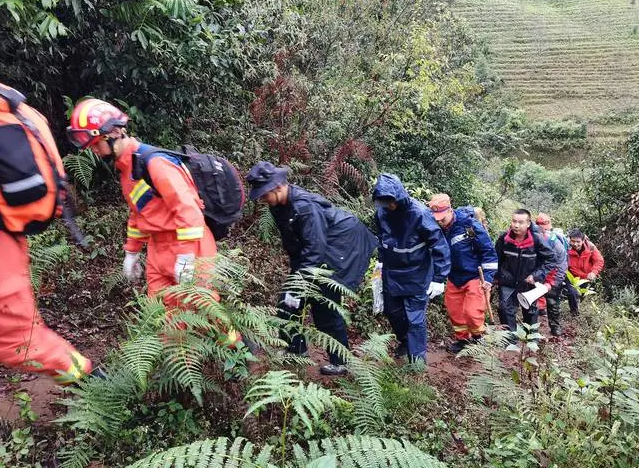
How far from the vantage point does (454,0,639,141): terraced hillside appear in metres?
42.9

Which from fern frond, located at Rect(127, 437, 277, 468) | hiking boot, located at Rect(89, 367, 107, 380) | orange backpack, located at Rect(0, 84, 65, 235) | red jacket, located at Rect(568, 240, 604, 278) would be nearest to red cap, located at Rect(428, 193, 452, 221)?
hiking boot, located at Rect(89, 367, 107, 380)

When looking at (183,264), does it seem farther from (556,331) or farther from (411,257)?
(556,331)

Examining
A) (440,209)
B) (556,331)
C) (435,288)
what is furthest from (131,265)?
(556,331)

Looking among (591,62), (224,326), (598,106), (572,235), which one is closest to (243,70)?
(224,326)

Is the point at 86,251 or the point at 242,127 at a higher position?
the point at 242,127

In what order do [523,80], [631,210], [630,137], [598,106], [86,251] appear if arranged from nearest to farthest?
1. [86,251]
2. [631,210]
3. [630,137]
4. [598,106]
5. [523,80]

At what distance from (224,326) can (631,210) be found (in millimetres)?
12029

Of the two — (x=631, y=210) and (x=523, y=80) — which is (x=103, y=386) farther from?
(x=523, y=80)

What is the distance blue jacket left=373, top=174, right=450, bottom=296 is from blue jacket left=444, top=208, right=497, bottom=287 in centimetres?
85

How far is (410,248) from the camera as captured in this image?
5234 millimetres

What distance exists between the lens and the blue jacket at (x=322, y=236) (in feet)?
14.8

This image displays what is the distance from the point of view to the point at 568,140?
38938mm

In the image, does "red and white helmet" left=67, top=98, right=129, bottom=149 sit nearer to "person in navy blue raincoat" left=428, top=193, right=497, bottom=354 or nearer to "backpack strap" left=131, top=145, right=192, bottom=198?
"backpack strap" left=131, top=145, right=192, bottom=198

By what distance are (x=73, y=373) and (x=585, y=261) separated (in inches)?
348
